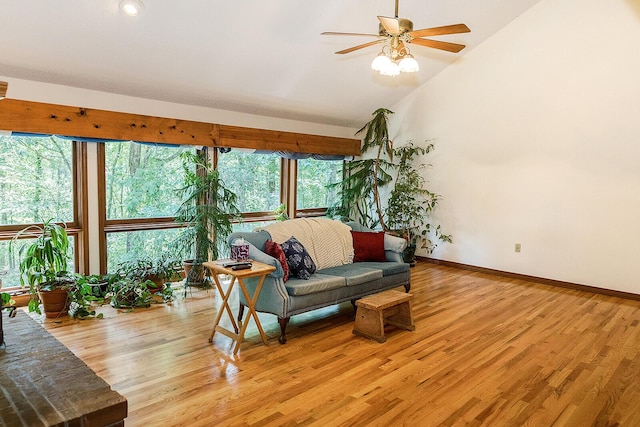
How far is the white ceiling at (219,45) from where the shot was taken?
131 inches

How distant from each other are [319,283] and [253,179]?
2.92 m

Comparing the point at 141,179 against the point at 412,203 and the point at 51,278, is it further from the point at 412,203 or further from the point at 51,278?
the point at 412,203

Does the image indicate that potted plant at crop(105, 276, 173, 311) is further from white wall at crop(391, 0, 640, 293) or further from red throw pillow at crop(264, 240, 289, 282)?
white wall at crop(391, 0, 640, 293)

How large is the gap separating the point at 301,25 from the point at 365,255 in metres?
2.52

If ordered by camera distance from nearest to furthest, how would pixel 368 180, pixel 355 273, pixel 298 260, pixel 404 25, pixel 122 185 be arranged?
pixel 404 25 → pixel 298 260 → pixel 355 273 → pixel 122 185 → pixel 368 180

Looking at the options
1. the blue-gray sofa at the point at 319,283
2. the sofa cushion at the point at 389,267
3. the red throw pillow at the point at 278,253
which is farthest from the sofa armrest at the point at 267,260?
the sofa cushion at the point at 389,267

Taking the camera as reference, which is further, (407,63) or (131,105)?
(131,105)

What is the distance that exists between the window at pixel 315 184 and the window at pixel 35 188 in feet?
10.8

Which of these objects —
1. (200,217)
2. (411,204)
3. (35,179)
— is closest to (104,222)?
(35,179)

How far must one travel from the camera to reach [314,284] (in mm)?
3506

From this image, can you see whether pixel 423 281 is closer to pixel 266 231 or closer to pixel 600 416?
pixel 266 231

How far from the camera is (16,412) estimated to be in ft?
3.19

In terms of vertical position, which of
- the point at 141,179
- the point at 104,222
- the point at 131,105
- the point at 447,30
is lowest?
the point at 104,222

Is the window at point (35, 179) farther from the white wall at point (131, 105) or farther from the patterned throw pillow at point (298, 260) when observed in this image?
Result: the patterned throw pillow at point (298, 260)
